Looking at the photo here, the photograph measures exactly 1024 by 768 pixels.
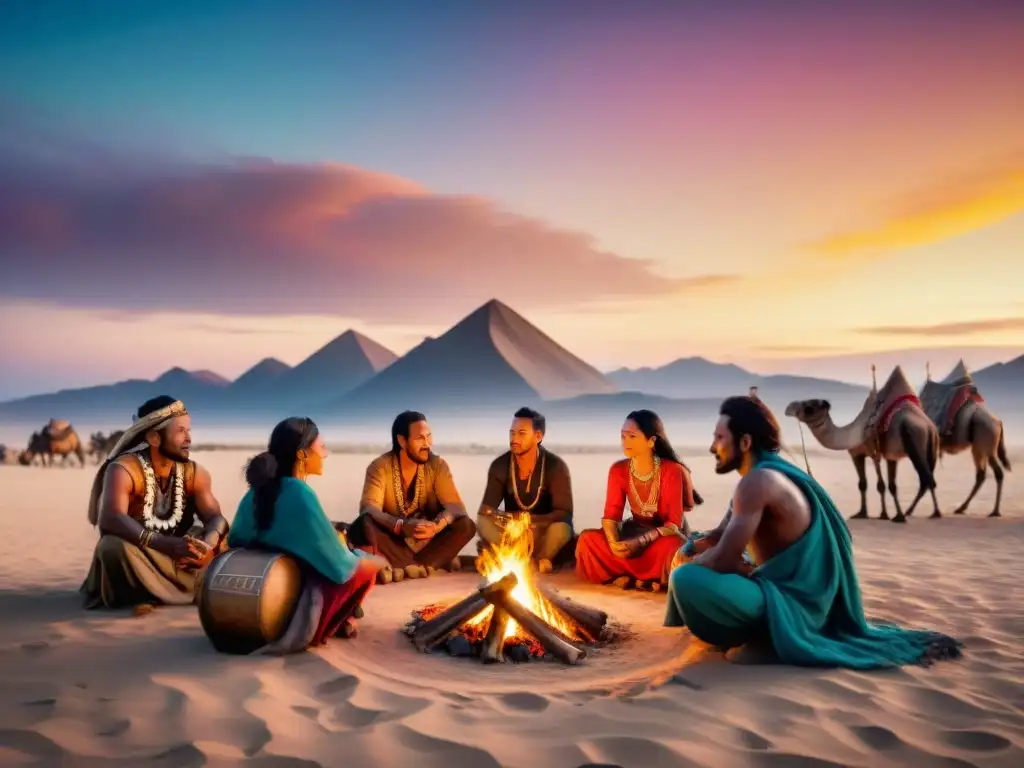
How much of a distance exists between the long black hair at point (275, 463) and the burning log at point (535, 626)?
1.34 meters

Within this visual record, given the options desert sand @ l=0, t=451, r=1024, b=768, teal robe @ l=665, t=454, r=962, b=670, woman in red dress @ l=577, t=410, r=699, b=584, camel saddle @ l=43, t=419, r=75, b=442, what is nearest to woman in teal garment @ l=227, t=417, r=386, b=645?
desert sand @ l=0, t=451, r=1024, b=768

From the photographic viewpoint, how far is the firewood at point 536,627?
15.9ft

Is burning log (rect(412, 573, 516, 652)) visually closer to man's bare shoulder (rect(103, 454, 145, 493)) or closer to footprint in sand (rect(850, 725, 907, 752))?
footprint in sand (rect(850, 725, 907, 752))

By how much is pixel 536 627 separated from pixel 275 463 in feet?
5.87

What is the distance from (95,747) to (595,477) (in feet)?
70.5

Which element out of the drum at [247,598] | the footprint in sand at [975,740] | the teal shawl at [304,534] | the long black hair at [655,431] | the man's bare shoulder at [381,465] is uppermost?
the long black hair at [655,431]

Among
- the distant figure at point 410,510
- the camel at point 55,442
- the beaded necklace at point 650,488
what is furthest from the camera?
the camel at point 55,442

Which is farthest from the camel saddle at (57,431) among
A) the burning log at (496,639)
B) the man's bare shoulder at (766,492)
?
the man's bare shoulder at (766,492)

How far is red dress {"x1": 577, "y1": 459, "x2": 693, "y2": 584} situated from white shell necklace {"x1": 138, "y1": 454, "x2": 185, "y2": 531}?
10.8ft

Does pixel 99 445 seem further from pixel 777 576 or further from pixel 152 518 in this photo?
pixel 777 576

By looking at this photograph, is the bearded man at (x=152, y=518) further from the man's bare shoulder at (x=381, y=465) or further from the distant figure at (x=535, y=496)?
the distant figure at (x=535, y=496)

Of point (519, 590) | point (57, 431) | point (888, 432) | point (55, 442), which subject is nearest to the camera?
point (519, 590)

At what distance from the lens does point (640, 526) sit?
7047 millimetres

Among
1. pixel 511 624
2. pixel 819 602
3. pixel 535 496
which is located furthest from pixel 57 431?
pixel 819 602
